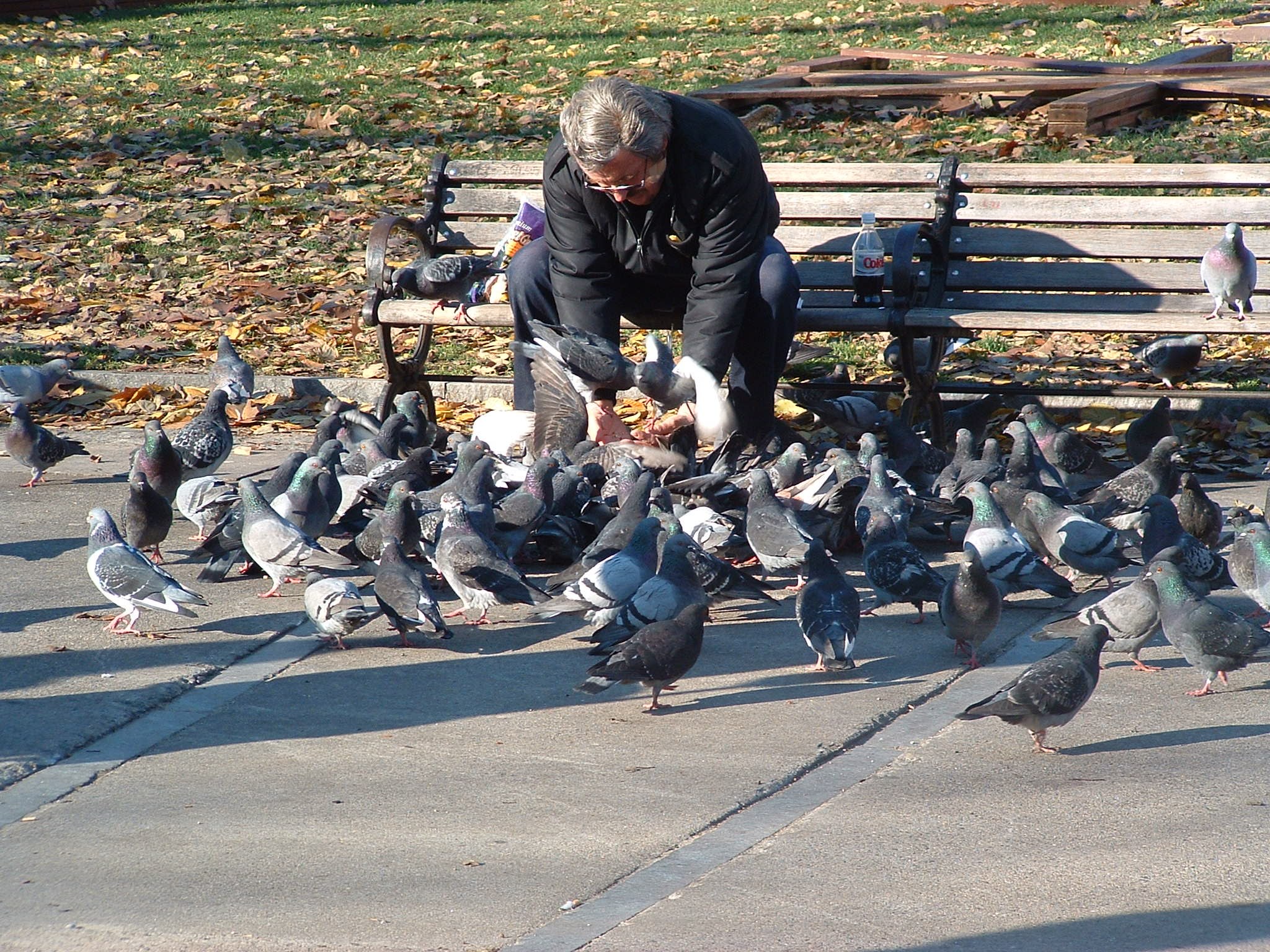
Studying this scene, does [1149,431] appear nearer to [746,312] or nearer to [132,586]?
[746,312]

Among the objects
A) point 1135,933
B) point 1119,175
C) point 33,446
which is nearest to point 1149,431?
point 1119,175

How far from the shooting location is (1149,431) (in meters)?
6.54

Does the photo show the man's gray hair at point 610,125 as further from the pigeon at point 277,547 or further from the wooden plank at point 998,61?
the wooden plank at point 998,61

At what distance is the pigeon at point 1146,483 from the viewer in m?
5.78

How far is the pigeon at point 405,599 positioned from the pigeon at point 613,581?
367 mm

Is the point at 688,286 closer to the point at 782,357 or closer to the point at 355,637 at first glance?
the point at 782,357

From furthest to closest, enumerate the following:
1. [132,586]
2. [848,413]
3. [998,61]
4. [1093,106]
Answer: [998,61] < [1093,106] < [848,413] < [132,586]

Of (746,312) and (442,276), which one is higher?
(746,312)

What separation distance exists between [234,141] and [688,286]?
28.0ft

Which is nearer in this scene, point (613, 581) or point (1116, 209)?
point (613, 581)

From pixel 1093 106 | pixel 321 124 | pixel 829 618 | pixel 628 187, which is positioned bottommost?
pixel 321 124

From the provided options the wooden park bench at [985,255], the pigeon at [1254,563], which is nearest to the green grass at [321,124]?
the wooden park bench at [985,255]

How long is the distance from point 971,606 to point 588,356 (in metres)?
2.16

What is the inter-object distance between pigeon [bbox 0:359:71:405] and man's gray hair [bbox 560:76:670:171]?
11.2ft
